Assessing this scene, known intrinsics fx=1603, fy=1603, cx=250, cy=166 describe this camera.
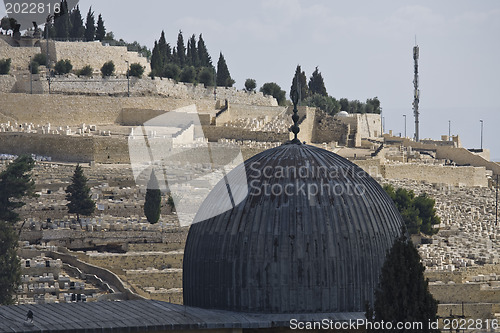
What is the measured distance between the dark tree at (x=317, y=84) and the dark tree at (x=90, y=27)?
15.2m

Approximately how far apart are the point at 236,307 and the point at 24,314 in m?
2.38

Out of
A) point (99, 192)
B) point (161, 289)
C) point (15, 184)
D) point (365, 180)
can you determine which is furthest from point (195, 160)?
point (365, 180)

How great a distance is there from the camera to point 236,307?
18.2 meters

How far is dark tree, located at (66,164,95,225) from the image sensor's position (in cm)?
4516

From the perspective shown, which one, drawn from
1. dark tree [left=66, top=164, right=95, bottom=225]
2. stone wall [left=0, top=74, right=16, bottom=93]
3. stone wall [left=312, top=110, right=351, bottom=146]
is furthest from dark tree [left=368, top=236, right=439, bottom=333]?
stone wall [left=312, top=110, right=351, bottom=146]

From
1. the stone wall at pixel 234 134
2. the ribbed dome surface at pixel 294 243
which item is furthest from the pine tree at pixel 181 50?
the ribbed dome surface at pixel 294 243

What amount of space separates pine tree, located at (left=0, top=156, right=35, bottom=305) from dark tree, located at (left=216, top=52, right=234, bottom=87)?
2506cm

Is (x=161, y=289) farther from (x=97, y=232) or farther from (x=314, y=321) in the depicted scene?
(x=314, y=321)

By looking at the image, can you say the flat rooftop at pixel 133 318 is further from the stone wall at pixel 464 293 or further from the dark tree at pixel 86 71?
the dark tree at pixel 86 71

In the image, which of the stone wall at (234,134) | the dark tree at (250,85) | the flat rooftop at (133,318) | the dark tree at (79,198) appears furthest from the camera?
the dark tree at (250,85)

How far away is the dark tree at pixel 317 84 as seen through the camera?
8412cm

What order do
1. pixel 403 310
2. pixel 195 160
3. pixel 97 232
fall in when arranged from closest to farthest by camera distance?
pixel 403 310 < pixel 97 232 < pixel 195 160

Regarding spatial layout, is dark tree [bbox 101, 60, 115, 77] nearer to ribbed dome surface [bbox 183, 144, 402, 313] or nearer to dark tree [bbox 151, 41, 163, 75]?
dark tree [bbox 151, 41, 163, 75]

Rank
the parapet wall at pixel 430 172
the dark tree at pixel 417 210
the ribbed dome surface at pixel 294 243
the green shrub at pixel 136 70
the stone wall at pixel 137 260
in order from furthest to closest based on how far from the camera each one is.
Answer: the green shrub at pixel 136 70, the parapet wall at pixel 430 172, the dark tree at pixel 417 210, the stone wall at pixel 137 260, the ribbed dome surface at pixel 294 243
